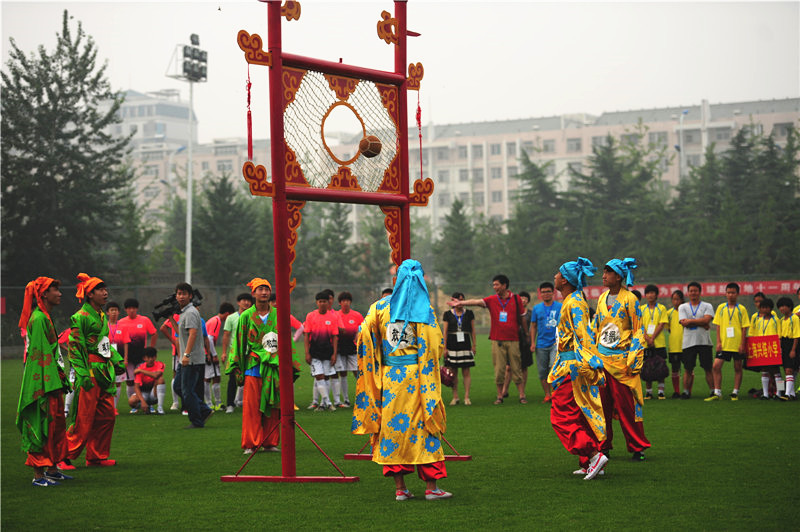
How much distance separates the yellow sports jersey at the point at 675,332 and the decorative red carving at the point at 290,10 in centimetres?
970

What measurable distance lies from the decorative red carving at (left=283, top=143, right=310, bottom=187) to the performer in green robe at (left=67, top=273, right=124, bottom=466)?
2.57m

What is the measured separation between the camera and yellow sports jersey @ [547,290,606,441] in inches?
344

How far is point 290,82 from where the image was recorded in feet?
29.3

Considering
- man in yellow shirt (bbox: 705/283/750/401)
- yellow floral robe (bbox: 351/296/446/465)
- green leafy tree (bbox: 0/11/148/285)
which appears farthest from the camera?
green leafy tree (bbox: 0/11/148/285)

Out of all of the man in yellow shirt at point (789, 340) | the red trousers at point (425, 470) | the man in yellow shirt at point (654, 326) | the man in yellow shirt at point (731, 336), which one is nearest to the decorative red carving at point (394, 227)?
the red trousers at point (425, 470)

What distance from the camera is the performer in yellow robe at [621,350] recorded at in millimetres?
9422

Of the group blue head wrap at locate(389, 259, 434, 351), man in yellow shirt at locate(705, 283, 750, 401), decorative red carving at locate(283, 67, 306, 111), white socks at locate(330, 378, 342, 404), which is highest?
decorative red carving at locate(283, 67, 306, 111)

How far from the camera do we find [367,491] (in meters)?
8.28

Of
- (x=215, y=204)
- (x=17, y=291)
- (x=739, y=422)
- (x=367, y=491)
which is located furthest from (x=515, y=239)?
(x=367, y=491)

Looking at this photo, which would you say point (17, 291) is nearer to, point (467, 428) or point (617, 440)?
point (467, 428)

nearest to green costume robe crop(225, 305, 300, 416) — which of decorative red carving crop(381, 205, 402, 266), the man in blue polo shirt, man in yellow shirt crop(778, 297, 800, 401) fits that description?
decorative red carving crop(381, 205, 402, 266)

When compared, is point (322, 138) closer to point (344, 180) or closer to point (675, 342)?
point (344, 180)

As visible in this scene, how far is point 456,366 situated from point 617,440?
470 cm

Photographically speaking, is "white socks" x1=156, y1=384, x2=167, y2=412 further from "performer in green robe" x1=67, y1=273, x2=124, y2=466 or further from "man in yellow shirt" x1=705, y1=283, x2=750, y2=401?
"man in yellow shirt" x1=705, y1=283, x2=750, y2=401
